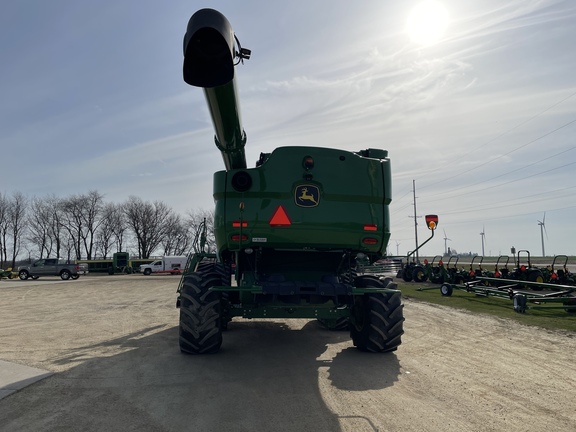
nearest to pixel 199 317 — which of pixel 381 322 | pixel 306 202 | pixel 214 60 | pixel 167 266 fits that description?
pixel 306 202

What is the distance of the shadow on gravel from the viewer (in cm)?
388

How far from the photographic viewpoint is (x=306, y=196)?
6.38 metres

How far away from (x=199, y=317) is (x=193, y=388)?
144 centimetres

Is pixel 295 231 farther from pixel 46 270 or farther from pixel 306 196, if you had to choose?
pixel 46 270

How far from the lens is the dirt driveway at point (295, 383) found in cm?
391

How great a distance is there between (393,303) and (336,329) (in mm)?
2990

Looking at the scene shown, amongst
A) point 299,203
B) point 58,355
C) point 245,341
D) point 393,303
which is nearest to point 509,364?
point 393,303

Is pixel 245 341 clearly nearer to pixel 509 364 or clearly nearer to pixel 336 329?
pixel 336 329

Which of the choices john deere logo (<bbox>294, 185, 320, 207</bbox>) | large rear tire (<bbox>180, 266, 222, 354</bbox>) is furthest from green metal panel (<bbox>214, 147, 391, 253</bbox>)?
large rear tire (<bbox>180, 266, 222, 354</bbox>)

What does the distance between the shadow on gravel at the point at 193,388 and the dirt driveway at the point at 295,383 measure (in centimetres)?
2

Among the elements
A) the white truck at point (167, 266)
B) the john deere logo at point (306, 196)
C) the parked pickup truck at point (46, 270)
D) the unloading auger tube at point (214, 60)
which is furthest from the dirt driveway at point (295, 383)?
the white truck at point (167, 266)

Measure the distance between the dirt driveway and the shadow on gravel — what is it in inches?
0.6

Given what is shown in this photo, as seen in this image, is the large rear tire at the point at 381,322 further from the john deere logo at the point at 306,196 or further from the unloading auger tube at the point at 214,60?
the unloading auger tube at the point at 214,60

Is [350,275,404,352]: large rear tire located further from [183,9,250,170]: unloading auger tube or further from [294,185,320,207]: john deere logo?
[183,9,250,170]: unloading auger tube
